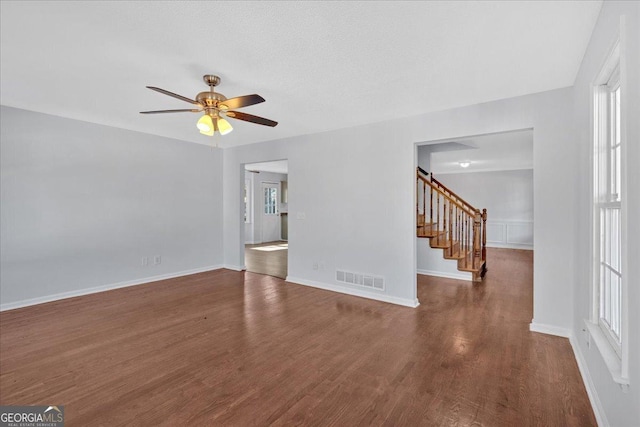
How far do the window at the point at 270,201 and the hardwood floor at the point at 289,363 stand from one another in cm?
645

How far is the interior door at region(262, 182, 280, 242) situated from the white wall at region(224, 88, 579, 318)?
4.13 metres

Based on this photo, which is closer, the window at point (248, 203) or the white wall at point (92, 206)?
the white wall at point (92, 206)

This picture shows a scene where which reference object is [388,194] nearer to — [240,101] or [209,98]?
[240,101]

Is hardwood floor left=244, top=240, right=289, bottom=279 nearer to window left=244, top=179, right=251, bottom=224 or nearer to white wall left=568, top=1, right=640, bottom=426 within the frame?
window left=244, top=179, right=251, bottom=224

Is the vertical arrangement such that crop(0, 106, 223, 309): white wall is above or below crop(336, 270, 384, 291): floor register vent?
above

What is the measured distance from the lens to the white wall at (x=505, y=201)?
9.05 m

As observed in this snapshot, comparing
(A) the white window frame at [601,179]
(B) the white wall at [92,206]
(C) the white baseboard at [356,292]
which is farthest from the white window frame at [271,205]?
(A) the white window frame at [601,179]

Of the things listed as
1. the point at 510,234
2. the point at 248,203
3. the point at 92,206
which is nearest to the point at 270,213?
the point at 248,203

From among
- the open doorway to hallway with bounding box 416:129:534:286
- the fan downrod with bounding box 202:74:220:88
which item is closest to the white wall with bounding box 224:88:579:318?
the open doorway to hallway with bounding box 416:129:534:286

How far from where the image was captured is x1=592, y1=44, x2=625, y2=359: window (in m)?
1.70

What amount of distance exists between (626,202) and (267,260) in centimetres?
642

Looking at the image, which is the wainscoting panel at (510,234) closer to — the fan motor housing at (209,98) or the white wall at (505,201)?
the white wall at (505,201)

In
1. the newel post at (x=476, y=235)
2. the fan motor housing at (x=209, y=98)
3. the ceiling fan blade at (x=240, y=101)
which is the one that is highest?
the fan motor housing at (x=209, y=98)

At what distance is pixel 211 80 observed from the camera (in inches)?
107
